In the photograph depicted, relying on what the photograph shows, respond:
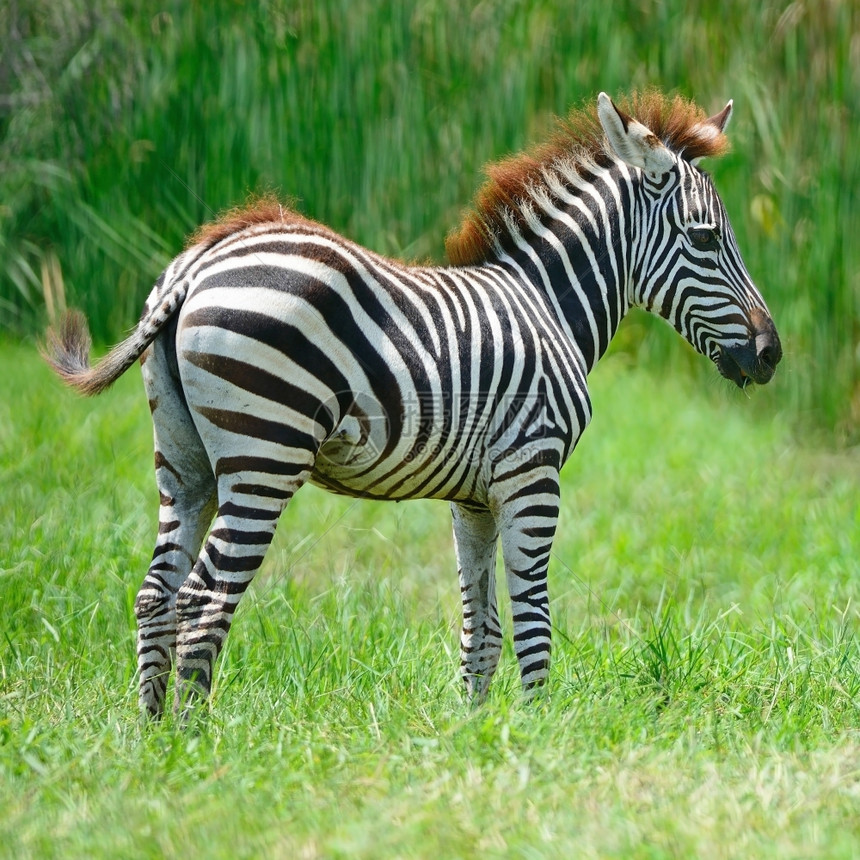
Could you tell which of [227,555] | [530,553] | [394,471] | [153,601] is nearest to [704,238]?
[530,553]

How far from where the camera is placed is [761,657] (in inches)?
190

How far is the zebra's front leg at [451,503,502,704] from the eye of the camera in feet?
14.2

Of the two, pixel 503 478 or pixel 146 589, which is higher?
pixel 503 478

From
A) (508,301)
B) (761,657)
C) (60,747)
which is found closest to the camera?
(60,747)

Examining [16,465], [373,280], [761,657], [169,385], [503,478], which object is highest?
[373,280]

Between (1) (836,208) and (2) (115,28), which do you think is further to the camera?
(2) (115,28)

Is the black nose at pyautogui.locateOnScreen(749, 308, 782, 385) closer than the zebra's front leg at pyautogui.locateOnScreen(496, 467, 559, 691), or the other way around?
the zebra's front leg at pyautogui.locateOnScreen(496, 467, 559, 691)

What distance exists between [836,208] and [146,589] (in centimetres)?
656

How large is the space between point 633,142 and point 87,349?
2.10 m

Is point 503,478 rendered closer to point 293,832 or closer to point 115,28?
point 293,832

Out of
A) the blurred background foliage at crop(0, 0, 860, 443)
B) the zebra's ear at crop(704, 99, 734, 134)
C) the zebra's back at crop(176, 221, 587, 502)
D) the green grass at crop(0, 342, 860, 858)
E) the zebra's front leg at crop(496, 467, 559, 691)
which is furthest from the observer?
the blurred background foliage at crop(0, 0, 860, 443)

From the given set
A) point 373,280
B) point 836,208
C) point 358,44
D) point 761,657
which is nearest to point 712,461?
point 836,208

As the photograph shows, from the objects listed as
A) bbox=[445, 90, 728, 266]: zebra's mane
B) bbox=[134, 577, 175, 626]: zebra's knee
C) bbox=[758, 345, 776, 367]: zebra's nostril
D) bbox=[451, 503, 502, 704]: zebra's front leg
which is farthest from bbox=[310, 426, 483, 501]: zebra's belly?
bbox=[758, 345, 776, 367]: zebra's nostril

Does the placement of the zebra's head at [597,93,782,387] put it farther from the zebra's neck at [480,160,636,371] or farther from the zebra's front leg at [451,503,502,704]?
the zebra's front leg at [451,503,502,704]
